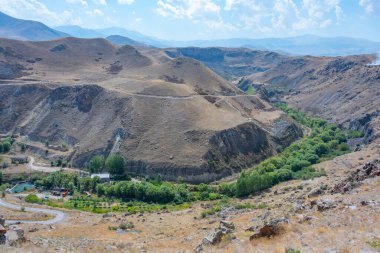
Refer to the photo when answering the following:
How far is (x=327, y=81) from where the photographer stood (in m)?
185

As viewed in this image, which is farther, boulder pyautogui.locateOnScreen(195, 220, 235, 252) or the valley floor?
boulder pyautogui.locateOnScreen(195, 220, 235, 252)

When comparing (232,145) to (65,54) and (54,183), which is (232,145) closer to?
(54,183)

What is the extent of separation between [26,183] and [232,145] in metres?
51.1

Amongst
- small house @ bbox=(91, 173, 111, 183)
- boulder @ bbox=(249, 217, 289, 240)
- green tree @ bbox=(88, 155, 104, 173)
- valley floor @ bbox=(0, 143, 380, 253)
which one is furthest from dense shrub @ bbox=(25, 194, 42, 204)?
boulder @ bbox=(249, 217, 289, 240)

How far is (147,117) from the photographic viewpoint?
103562 mm

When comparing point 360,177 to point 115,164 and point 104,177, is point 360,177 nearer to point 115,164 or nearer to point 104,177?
point 115,164

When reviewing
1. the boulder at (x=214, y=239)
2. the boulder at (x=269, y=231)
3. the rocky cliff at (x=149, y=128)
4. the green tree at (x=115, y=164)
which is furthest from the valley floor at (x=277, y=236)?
the rocky cliff at (x=149, y=128)

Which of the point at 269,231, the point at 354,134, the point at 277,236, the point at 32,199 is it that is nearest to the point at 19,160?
the point at 32,199

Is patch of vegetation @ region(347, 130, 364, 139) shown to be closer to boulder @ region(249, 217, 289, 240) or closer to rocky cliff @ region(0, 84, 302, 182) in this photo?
rocky cliff @ region(0, 84, 302, 182)

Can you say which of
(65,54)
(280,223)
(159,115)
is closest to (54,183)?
(159,115)

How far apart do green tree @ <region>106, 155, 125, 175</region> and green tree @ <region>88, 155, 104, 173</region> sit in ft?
7.18

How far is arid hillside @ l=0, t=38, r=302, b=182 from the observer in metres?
90.4

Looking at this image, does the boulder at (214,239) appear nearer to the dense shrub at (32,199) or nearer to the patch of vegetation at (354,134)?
the dense shrub at (32,199)

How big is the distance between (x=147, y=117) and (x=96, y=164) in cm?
2274
